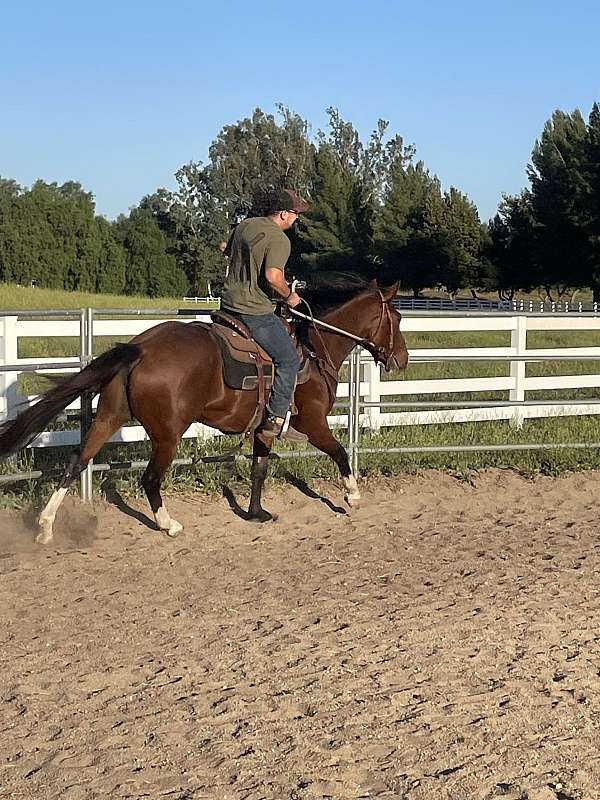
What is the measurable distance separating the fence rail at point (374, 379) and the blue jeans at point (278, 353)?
114 cm

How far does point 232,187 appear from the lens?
76688 millimetres

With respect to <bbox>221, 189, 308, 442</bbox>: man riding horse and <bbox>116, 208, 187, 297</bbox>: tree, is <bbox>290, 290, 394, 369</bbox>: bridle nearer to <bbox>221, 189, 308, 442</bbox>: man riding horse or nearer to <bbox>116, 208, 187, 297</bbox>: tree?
<bbox>221, 189, 308, 442</bbox>: man riding horse

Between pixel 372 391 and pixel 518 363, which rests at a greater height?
pixel 518 363

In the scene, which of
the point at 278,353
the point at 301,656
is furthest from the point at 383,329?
the point at 301,656

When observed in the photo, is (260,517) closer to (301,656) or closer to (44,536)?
(44,536)

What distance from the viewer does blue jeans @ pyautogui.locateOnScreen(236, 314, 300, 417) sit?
725cm

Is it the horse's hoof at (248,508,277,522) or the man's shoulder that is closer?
the man's shoulder

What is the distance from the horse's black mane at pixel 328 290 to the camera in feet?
26.5

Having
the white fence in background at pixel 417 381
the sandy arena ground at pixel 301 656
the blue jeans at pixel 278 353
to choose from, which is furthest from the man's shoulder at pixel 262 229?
the sandy arena ground at pixel 301 656

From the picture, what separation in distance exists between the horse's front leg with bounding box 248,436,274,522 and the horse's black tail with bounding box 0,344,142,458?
1.45m

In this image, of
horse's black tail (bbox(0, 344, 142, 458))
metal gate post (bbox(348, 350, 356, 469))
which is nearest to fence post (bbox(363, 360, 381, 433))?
metal gate post (bbox(348, 350, 356, 469))

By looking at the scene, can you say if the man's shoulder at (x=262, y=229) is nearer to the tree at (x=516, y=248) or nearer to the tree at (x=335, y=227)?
the tree at (x=516, y=248)

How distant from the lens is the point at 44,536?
684 cm

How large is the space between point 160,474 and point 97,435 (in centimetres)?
53
